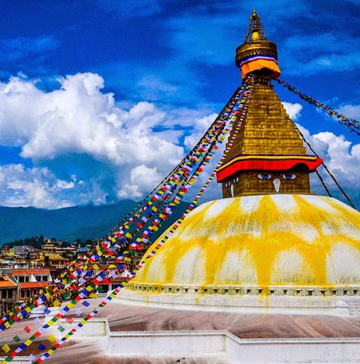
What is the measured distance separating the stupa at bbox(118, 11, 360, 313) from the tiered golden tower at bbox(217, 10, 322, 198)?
0.11 ft

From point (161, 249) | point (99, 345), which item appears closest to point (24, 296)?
point (161, 249)

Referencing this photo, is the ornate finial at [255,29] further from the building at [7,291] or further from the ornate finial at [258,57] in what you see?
the building at [7,291]

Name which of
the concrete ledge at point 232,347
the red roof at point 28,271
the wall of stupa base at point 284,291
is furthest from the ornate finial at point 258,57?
the red roof at point 28,271

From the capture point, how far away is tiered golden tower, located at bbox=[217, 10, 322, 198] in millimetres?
16391

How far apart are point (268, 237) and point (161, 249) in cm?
363

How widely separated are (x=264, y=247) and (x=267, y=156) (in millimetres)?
3786

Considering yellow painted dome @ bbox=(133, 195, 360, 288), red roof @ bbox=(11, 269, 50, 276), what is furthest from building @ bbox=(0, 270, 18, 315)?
yellow painted dome @ bbox=(133, 195, 360, 288)

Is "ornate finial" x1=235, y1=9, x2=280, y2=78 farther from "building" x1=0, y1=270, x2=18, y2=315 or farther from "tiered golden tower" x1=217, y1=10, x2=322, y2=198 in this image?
"building" x1=0, y1=270, x2=18, y2=315

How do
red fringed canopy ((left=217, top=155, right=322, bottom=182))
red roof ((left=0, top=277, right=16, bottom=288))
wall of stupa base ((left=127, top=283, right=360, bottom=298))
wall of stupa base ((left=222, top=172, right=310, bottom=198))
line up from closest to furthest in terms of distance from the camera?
wall of stupa base ((left=127, top=283, right=360, bottom=298)) < red fringed canopy ((left=217, top=155, right=322, bottom=182)) < wall of stupa base ((left=222, top=172, right=310, bottom=198)) < red roof ((left=0, top=277, right=16, bottom=288))

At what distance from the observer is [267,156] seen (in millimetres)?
16359

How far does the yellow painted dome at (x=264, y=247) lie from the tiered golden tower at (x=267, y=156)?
81cm

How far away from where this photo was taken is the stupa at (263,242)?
1307 centimetres

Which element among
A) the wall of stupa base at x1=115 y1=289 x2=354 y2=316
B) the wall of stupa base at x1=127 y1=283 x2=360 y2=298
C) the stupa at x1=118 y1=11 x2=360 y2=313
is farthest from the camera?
the stupa at x1=118 y1=11 x2=360 y2=313

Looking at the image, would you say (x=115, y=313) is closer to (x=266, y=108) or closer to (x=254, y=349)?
(x=254, y=349)
